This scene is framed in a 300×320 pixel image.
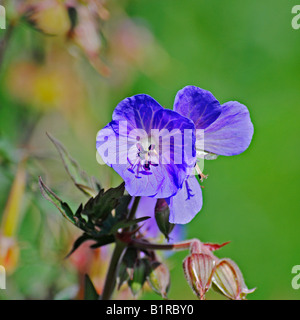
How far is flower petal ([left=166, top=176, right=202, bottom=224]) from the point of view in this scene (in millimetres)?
571

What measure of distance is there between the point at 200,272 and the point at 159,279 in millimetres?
62

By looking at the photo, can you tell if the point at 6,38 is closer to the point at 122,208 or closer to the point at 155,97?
the point at 122,208

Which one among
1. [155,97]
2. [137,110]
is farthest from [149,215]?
[155,97]

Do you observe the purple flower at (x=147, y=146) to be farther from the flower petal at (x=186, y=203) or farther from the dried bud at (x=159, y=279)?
the dried bud at (x=159, y=279)

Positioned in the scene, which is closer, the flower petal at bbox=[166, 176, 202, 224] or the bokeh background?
the flower petal at bbox=[166, 176, 202, 224]

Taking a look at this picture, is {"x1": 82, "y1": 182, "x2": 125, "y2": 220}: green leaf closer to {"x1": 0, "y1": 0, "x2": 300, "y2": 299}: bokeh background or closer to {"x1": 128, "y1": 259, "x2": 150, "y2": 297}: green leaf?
{"x1": 128, "y1": 259, "x2": 150, "y2": 297}: green leaf

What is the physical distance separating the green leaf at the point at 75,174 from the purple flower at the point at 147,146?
81 mm

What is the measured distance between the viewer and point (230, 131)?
1.99ft

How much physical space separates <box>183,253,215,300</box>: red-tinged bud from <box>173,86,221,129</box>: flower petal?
0.51ft

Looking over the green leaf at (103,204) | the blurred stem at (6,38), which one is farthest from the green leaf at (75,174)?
the blurred stem at (6,38)

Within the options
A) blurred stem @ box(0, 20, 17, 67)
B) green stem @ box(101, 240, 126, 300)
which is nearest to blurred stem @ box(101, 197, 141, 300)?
green stem @ box(101, 240, 126, 300)

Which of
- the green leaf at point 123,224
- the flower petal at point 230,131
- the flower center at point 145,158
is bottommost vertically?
the green leaf at point 123,224

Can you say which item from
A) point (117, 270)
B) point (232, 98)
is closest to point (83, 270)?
point (117, 270)

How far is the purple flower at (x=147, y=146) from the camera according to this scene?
556 mm
